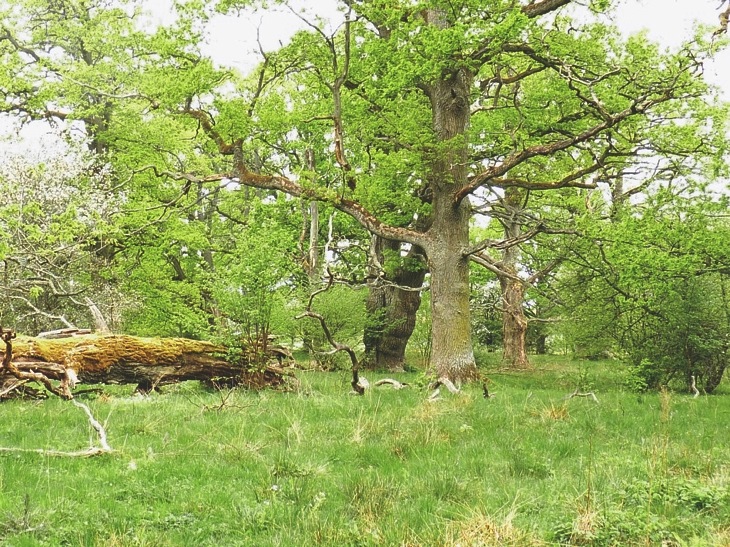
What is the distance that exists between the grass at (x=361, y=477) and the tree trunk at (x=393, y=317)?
33.0 ft

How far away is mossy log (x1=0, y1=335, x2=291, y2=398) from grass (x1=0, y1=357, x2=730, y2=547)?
1347 millimetres

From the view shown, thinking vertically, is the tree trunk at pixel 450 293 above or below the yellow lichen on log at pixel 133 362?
above

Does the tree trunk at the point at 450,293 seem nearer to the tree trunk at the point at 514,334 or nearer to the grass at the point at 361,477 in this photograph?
the grass at the point at 361,477

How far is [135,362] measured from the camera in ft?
37.0

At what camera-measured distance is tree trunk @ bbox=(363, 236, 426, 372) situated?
19.4 metres

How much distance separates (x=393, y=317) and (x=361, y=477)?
14268 millimetres

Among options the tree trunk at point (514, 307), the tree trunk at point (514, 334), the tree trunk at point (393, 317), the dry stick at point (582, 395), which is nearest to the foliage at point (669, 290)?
the dry stick at point (582, 395)

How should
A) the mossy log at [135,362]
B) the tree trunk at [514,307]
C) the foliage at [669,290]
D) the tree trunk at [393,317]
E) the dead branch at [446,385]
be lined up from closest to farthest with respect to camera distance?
the mossy log at [135,362] → the dead branch at [446,385] → the foliage at [669,290] → the tree trunk at [393,317] → the tree trunk at [514,307]

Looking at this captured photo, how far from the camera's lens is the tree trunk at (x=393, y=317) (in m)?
19.4

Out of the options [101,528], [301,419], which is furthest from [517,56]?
[101,528]

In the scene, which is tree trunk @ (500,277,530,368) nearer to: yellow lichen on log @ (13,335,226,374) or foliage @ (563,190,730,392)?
foliage @ (563,190,730,392)

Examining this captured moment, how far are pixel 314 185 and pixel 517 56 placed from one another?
242 inches

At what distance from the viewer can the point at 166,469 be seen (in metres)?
5.54

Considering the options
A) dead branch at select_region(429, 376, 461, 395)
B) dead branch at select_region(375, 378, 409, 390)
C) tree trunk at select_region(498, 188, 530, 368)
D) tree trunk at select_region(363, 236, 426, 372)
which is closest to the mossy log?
dead branch at select_region(375, 378, 409, 390)
